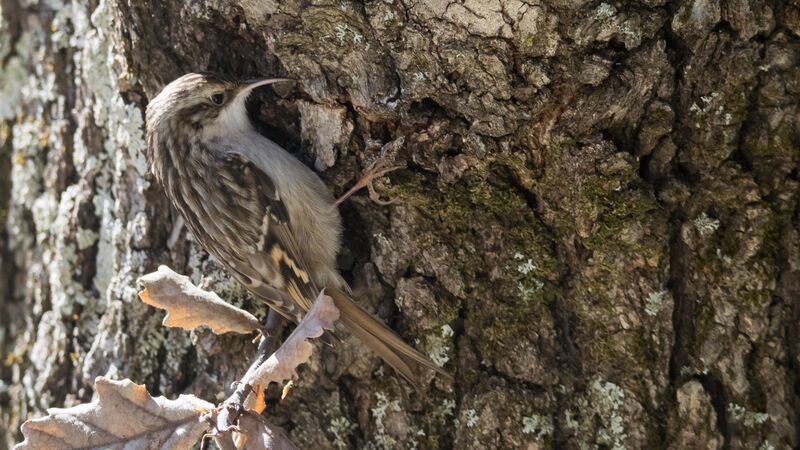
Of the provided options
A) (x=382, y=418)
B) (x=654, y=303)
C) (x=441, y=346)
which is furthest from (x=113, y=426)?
(x=654, y=303)

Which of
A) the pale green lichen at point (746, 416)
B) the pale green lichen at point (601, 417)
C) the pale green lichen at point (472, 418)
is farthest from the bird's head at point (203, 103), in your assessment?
the pale green lichen at point (746, 416)

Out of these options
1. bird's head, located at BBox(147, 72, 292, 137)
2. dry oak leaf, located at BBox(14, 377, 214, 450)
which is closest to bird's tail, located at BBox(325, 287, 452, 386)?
dry oak leaf, located at BBox(14, 377, 214, 450)

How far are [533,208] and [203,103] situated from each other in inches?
35.5

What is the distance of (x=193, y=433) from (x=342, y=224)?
2.15ft

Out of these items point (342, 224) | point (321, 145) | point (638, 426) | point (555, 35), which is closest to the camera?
point (555, 35)

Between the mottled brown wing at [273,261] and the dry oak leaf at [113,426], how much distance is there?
0.45 metres

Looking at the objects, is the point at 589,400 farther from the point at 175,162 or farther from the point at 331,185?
the point at 175,162

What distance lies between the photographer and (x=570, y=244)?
181 cm

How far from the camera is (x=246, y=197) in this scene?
7.48ft

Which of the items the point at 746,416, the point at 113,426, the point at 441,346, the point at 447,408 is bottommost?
the point at 113,426

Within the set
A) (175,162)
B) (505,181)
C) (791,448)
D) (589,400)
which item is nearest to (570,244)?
(505,181)

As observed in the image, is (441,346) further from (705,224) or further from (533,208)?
(705,224)

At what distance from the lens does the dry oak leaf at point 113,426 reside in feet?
5.46

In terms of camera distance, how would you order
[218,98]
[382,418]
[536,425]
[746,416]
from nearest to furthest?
[746,416], [536,425], [382,418], [218,98]
